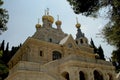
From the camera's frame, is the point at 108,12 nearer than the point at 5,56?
Yes

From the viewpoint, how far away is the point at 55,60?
25.5m

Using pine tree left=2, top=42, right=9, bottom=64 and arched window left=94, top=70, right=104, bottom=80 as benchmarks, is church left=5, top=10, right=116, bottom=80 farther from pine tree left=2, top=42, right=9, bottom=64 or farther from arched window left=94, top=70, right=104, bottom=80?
pine tree left=2, top=42, right=9, bottom=64

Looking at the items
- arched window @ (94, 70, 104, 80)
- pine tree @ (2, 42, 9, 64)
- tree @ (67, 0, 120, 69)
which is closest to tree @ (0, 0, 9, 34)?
tree @ (67, 0, 120, 69)

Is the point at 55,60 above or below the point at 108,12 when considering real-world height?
below

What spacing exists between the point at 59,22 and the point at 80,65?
66.7 ft

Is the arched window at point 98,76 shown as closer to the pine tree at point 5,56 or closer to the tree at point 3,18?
the tree at point 3,18

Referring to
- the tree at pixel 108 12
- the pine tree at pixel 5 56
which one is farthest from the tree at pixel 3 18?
the pine tree at pixel 5 56

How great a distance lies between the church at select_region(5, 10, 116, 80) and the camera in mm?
20953

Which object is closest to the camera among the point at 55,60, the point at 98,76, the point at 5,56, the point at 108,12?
the point at 108,12

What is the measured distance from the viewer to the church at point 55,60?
68.7 feet

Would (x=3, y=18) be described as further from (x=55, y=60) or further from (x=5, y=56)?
(x=5, y=56)

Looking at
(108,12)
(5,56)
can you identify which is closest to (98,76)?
(108,12)

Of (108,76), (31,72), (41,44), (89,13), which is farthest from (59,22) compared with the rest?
(89,13)

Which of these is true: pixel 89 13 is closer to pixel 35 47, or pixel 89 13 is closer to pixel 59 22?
pixel 35 47
